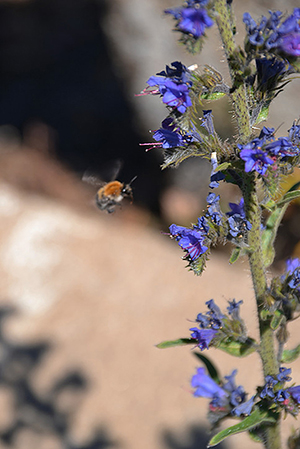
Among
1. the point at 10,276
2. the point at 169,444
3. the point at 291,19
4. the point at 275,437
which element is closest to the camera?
the point at 291,19

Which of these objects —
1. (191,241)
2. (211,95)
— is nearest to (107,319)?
(191,241)

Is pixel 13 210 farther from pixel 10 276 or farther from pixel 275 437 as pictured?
pixel 275 437

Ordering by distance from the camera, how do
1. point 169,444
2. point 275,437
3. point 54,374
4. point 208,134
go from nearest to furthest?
point 208,134
point 275,437
point 169,444
point 54,374

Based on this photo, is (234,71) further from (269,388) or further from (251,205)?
(269,388)

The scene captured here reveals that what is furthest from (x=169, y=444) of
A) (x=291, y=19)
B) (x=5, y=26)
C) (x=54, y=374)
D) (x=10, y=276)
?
(x=5, y=26)

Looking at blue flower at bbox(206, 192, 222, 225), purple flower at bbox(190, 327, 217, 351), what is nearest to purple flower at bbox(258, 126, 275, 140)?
blue flower at bbox(206, 192, 222, 225)

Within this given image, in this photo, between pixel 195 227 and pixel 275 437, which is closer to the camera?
pixel 195 227

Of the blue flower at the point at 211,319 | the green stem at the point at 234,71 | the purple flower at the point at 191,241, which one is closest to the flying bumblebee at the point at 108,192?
the blue flower at the point at 211,319
